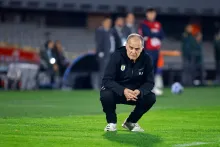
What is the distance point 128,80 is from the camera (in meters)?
12.2

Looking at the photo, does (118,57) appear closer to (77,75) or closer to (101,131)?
(101,131)

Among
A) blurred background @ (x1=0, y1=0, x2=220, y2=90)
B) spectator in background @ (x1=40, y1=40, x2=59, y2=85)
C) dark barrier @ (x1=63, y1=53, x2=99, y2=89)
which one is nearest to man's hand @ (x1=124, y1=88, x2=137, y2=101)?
blurred background @ (x1=0, y1=0, x2=220, y2=90)

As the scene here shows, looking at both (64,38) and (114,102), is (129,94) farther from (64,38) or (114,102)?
(64,38)

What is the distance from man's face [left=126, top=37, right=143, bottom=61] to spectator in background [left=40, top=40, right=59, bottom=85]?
698 inches

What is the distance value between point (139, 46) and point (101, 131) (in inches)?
55.9

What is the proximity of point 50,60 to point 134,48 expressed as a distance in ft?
59.3

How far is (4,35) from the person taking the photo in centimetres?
3703

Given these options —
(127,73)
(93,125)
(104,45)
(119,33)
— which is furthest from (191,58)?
(127,73)

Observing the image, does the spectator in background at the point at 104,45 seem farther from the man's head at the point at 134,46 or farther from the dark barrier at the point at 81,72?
the man's head at the point at 134,46

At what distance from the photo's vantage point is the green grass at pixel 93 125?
10.9 m

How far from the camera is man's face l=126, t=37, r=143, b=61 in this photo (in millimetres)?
11766

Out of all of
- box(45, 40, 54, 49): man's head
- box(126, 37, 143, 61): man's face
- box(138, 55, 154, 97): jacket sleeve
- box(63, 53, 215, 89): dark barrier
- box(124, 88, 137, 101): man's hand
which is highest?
box(126, 37, 143, 61): man's face

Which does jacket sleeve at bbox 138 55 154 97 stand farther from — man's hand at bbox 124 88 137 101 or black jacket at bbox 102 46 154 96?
man's hand at bbox 124 88 137 101

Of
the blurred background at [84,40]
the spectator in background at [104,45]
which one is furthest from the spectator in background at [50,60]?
the spectator in background at [104,45]
